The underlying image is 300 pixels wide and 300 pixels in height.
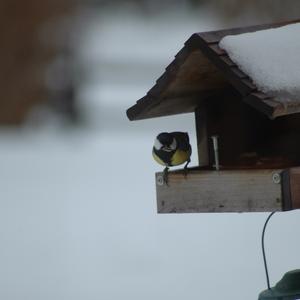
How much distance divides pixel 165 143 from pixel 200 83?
8.3 inches

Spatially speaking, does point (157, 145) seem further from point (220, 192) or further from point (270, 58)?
point (270, 58)

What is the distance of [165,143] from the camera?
115 inches

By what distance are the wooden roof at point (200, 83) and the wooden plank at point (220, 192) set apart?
0.67 feet

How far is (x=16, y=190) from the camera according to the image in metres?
6.48

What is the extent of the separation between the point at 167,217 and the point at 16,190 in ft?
4.01

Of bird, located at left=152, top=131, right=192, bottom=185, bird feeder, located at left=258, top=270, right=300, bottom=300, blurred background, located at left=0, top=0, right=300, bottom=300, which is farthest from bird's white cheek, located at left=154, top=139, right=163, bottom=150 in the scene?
blurred background, located at left=0, top=0, right=300, bottom=300

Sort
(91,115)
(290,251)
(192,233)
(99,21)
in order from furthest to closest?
(99,21)
(91,115)
(192,233)
(290,251)

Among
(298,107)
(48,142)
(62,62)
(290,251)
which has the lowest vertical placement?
(290,251)

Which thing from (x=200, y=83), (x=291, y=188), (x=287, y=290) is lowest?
(x=287, y=290)

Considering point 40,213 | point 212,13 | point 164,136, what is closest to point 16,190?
point 40,213

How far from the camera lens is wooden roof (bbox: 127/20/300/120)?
250 cm

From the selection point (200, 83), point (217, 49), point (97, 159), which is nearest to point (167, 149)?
point (200, 83)

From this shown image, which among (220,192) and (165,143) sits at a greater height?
(165,143)

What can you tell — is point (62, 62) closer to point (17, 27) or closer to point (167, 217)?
point (17, 27)
